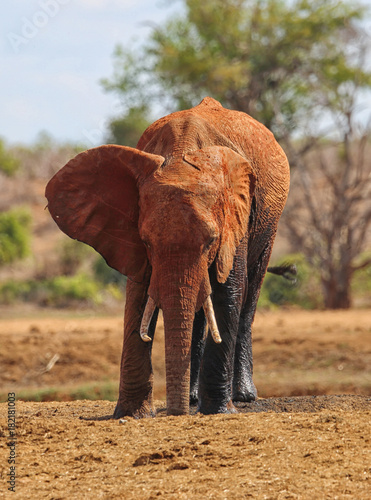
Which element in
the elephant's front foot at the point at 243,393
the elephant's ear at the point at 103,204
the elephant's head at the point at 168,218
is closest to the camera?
the elephant's head at the point at 168,218

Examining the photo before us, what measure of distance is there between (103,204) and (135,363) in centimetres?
133

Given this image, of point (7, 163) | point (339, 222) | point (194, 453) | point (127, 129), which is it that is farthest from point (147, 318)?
point (7, 163)

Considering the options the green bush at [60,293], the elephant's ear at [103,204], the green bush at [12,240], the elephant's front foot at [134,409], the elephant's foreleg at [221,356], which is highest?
the green bush at [12,240]

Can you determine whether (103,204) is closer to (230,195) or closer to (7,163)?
(230,195)

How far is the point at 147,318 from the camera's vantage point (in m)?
6.30

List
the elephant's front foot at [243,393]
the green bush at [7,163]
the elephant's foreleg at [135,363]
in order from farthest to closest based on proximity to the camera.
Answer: the green bush at [7,163], the elephant's front foot at [243,393], the elephant's foreleg at [135,363]

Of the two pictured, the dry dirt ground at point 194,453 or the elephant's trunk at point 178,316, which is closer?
the dry dirt ground at point 194,453

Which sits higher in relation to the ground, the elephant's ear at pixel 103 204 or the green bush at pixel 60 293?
the green bush at pixel 60 293

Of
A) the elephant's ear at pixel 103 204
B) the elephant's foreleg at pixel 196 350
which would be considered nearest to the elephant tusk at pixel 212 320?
the elephant's ear at pixel 103 204

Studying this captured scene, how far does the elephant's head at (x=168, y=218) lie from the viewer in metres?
5.93

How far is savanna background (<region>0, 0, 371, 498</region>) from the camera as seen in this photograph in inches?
197

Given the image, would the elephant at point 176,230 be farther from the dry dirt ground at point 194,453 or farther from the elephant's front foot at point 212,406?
the dry dirt ground at point 194,453

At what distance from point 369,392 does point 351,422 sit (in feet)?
18.9

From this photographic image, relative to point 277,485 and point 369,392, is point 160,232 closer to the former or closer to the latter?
point 277,485
